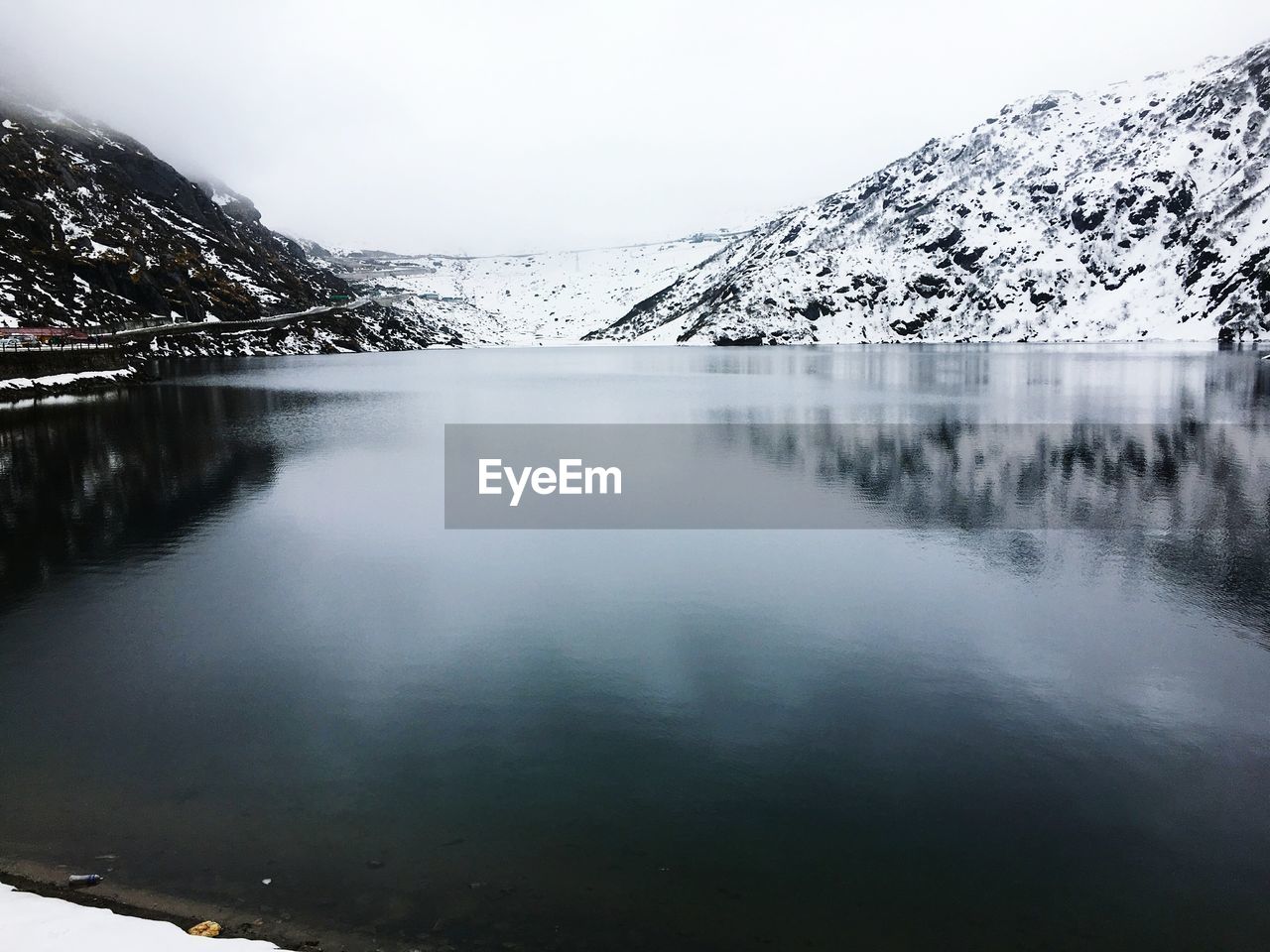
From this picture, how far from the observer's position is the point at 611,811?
13.8 metres

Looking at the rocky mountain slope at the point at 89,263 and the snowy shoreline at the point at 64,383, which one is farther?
the rocky mountain slope at the point at 89,263

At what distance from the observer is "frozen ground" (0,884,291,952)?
32.0 ft

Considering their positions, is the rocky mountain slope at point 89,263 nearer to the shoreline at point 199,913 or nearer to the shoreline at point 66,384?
the shoreline at point 66,384

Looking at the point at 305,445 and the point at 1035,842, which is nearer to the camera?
the point at 1035,842

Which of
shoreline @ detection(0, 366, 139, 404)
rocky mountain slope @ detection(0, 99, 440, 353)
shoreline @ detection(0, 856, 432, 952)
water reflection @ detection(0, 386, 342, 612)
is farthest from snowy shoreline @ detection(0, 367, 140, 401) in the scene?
shoreline @ detection(0, 856, 432, 952)

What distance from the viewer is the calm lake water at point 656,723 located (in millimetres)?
11750

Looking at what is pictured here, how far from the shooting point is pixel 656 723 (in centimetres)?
1689

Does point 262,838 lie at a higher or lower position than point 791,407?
lower

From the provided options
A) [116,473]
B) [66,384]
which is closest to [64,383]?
[66,384]

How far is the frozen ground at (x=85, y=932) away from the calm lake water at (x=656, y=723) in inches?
45.8

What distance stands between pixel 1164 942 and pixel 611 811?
8.45 metres

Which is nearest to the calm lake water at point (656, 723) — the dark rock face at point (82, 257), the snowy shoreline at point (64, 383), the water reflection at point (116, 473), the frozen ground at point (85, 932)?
the water reflection at point (116, 473)

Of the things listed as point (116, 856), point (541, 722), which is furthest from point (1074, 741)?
point (116, 856)

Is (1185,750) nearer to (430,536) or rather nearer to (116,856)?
(116,856)
